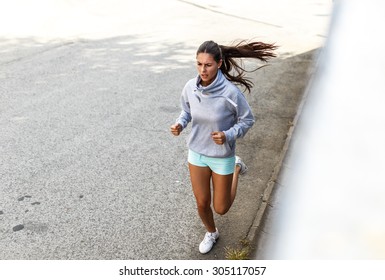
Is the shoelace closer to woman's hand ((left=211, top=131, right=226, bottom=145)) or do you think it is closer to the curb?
the curb

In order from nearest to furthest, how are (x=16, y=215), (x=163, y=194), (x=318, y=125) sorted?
1. (x=16, y=215)
2. (x=163, y=194)
3. (x=318, y=125)

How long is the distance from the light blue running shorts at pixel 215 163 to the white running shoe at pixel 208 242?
841 mm

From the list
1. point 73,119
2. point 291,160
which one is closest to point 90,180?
point 73,119

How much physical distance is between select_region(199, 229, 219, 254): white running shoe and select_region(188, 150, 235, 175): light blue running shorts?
0.84 metres

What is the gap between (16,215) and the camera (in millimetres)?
5027

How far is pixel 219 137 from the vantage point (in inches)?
144

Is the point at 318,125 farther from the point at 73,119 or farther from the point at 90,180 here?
the point at 73,119

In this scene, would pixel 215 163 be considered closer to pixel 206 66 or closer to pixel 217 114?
pixel 217 114

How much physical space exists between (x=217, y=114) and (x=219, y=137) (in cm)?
25

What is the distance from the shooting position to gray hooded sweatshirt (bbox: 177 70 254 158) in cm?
380

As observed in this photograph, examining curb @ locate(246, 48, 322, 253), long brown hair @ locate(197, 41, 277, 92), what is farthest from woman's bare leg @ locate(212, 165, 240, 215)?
long brown hair @ locate(197, 41, 277, 92)

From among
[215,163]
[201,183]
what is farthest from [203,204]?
[215,163]

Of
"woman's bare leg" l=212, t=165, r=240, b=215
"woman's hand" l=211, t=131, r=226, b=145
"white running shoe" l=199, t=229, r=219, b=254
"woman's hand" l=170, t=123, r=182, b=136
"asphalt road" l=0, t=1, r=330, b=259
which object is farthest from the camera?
"asphalt road" l=0, t=1, r=330, b=259

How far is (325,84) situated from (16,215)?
4657 millimetres
